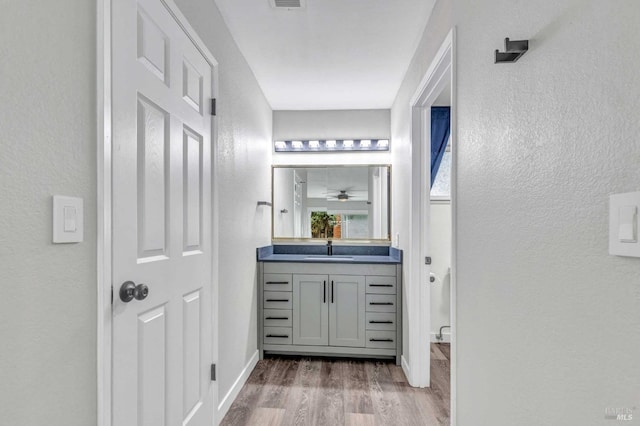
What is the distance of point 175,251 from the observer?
148 cm

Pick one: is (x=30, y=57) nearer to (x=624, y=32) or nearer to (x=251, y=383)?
(x=624, y=32)

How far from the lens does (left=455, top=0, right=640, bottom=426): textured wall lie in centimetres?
65

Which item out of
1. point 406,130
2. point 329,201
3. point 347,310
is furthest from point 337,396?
point 406,130

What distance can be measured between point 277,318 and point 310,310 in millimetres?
310

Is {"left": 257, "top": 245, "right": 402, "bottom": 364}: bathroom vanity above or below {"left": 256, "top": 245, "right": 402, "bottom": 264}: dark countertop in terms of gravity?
below

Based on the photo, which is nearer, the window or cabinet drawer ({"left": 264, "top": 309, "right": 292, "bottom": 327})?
cabinet drawer ({"left": 264, "top": 309, "right": 292, "bottom": 327})

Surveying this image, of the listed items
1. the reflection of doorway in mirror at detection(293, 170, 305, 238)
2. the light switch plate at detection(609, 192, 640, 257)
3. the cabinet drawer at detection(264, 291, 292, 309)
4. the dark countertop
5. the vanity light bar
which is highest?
the vanity light bar

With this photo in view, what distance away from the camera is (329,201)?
375 cm

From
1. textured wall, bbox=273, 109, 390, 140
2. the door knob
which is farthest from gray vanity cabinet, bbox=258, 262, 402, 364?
the door knob

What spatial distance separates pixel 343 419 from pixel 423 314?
901 millimetres

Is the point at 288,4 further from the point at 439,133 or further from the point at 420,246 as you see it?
the point at 439,133

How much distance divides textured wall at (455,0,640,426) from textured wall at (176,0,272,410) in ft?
4.52

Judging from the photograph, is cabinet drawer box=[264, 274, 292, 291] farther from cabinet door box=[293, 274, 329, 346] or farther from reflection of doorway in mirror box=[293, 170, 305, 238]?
reflection of doorway in mirror box=[293, 170, 305, 238]

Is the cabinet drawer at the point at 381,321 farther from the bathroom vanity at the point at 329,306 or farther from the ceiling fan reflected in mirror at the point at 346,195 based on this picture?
the ceiling fan reflected in mirror at the point at 346,195
